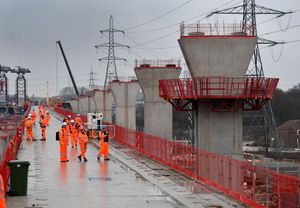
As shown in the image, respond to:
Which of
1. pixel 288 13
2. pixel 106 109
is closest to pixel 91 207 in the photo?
pixel 288 13

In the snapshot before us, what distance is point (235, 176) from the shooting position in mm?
15406

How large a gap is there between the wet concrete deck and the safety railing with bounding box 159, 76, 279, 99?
12.6 feet

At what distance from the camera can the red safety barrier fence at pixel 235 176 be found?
1226 centimetres

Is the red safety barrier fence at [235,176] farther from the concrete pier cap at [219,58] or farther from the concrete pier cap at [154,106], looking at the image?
the concrete pier cap at [154,106]

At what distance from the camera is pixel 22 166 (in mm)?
16000

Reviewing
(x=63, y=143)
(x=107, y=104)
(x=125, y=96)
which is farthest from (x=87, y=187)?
(x=107, y=104)

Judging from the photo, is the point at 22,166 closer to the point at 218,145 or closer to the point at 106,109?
the point at 218,145

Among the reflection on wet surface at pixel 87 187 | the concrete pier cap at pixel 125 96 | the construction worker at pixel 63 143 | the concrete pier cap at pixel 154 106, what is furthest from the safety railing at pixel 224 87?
the concrete pier cap at pixel 125 96

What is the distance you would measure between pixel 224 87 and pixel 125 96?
39.1m

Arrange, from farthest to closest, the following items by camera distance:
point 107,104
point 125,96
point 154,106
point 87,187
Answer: point 107,104 < point 125,96 < point 154,106 < point 87,187

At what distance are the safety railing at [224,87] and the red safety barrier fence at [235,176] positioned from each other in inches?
115

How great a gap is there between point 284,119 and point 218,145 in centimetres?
9506

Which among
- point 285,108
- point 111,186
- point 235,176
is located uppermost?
point 285,108

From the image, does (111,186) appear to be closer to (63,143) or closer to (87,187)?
(87,187)
